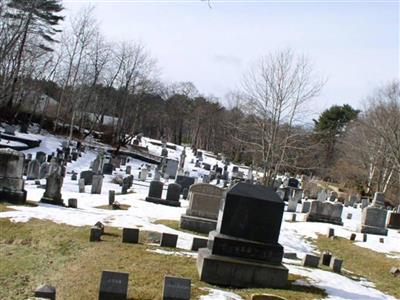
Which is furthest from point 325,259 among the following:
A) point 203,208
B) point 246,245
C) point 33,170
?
point 33,170

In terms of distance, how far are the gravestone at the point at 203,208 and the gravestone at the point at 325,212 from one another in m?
8.14

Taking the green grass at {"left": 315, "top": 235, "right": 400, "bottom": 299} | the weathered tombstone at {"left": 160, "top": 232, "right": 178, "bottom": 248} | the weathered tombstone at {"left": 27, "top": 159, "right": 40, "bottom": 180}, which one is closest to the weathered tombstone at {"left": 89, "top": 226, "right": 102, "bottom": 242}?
the weathered tombstone at {"left": 160, "top": 232, "right": 178, "bottom": 248}

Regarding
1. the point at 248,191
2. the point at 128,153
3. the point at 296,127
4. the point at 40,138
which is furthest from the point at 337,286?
the point at 128,153

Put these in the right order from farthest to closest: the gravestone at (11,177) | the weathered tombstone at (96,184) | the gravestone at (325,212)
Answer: the gravestone at (325,212)
the weathered tombstone at (96,184)
the gravestone at (11,177)

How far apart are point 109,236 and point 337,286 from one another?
5.71m

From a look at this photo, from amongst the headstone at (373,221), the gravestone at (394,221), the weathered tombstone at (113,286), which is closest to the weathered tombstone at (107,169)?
the headstone at (373,221)

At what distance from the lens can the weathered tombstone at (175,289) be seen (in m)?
7.54

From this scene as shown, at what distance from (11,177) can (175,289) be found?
10107 millimetres

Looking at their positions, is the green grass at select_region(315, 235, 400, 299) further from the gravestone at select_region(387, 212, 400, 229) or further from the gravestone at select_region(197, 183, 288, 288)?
the gravestone at select_region(387, 212, 400, 229)

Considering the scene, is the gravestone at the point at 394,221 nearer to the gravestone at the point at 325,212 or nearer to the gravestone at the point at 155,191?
the gravestone at the point at 325,212

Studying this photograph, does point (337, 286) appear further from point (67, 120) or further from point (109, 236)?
point (67, 120)

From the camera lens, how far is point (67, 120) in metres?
56.0

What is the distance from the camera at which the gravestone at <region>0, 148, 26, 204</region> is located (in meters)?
15.7

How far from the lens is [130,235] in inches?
476
